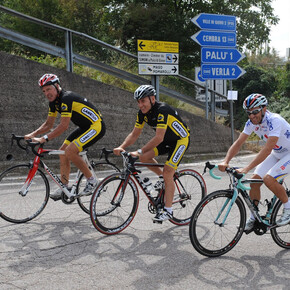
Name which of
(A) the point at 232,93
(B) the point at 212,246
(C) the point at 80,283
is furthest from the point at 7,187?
(A) the point at 232,93

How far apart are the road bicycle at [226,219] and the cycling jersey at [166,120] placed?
3.32 ft

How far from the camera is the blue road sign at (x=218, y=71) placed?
41.2 ft

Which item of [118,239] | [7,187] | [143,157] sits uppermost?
[143,157]

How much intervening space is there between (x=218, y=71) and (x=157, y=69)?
210 centimetres

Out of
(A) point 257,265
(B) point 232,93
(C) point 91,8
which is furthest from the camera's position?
(C) point 91,8

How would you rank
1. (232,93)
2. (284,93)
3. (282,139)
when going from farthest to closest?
(284,93) < (232,93) < (282,139)

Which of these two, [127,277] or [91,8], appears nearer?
[127,277]

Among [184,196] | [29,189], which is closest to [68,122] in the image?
[29,189]

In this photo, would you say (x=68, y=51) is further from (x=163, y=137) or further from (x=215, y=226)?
(x=215, y=226)

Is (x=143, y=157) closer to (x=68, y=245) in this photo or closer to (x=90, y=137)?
(x=90, y=137)

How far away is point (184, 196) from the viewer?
570 cm

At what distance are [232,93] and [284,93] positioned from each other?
30.7 m

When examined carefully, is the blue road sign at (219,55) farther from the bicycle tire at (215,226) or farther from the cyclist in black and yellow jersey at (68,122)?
the bicycle tire at (215,226)

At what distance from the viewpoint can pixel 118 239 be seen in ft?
16.1
